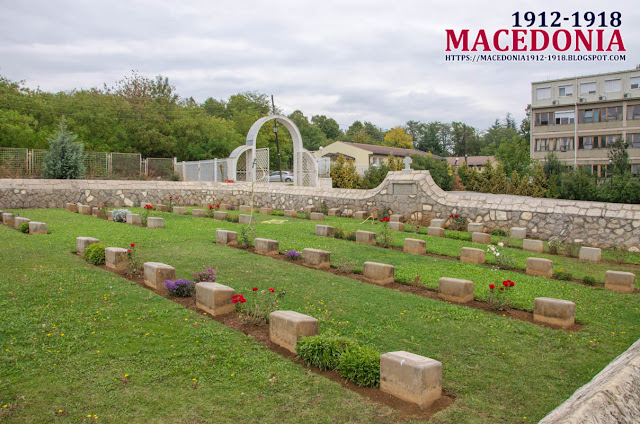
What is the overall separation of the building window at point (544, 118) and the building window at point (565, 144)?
88.6 inches

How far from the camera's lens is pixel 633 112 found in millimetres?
44469

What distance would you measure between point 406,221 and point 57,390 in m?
12.7

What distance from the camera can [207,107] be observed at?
6569 cm

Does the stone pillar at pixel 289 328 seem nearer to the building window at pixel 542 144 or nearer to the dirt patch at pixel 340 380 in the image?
the dirt patch at pixel 340 380

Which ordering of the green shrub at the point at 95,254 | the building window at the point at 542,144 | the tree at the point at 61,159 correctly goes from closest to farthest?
the green shrub at the point at 95,254, the tree at the point at 61,159, the building window at the point at 542,144

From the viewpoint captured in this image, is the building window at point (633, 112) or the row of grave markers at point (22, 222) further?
the building window at point (633, 112)

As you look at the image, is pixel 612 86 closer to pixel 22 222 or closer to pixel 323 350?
pixel 22 222

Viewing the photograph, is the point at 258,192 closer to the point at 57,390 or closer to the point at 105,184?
the point at 105,184

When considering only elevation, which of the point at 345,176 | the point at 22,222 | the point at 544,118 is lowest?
the point at 22,222

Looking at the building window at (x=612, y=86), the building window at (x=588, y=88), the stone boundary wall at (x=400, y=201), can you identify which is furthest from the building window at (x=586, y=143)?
the stone boundary wall at (x=400, y=201)

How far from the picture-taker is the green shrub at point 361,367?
4020 mm

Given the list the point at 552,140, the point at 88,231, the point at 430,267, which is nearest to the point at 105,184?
the point at 88,231

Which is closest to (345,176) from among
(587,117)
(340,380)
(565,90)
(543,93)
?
(340,380)

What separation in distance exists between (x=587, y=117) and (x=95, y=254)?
50.9 metres
